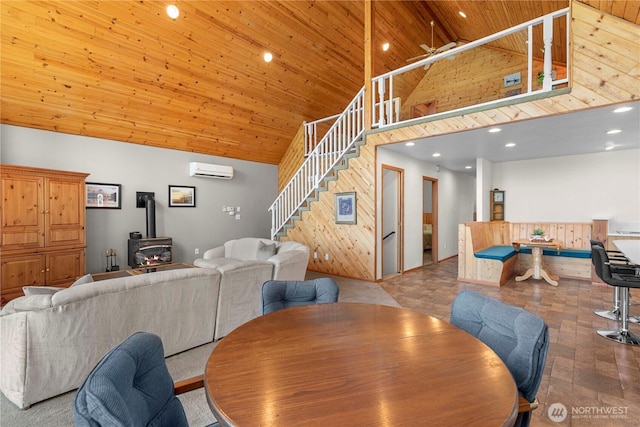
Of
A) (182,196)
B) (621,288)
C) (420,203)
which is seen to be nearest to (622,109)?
(621,288)

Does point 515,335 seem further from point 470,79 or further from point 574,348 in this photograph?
point 470,79

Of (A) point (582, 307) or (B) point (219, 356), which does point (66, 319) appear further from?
(A) point (582, 307)

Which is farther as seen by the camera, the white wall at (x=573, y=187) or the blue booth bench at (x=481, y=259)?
the white wall at (x=573, y=187)

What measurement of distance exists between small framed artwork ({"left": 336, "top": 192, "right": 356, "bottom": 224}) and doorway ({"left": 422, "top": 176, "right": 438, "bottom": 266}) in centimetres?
210

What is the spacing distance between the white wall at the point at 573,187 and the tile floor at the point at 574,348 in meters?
1.59

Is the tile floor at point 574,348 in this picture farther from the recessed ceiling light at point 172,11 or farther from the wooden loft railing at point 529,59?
the recessed ceiling light at point 172,11

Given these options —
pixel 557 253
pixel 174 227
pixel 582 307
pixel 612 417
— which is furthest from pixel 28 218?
pixel 557 253

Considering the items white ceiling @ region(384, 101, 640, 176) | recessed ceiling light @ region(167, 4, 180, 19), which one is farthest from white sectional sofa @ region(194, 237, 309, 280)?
recessed ceiling light @ region(167, 4, 180, 19)

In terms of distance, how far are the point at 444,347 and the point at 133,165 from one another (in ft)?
20.9

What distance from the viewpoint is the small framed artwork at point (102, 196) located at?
17.2 ft

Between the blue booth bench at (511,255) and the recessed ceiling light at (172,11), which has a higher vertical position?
the recessed ceiling light at (172,11)

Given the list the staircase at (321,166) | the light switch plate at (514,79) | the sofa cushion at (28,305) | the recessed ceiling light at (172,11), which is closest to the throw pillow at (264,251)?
the staircase at (321,166)

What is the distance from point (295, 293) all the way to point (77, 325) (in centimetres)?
152

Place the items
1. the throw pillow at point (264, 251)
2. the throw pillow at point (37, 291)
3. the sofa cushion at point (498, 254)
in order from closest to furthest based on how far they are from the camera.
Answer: the throw pillow at point (37, 291) < the throw pillow at point (264, 251) < the sofa cushion at point (498, 254)
